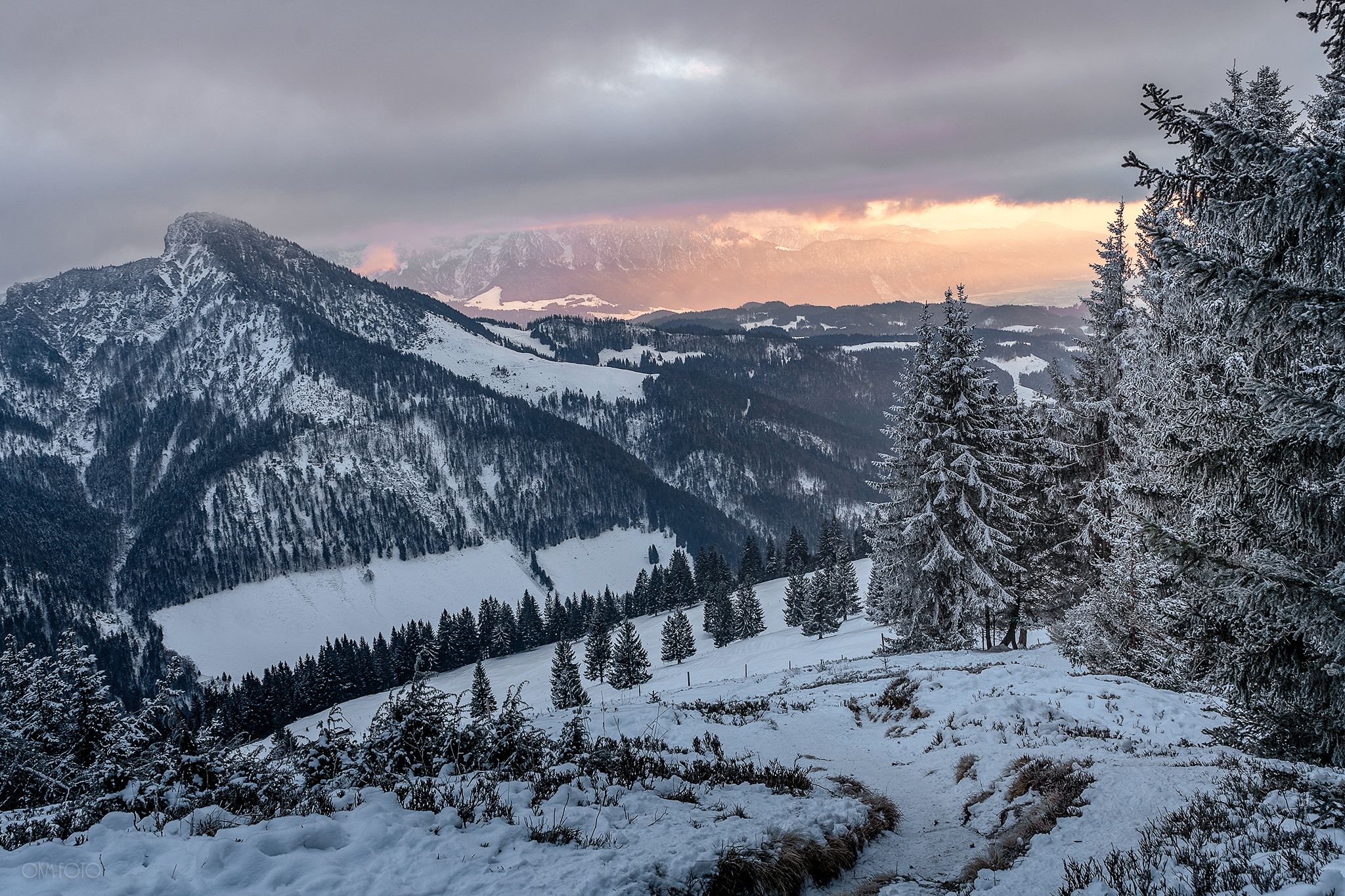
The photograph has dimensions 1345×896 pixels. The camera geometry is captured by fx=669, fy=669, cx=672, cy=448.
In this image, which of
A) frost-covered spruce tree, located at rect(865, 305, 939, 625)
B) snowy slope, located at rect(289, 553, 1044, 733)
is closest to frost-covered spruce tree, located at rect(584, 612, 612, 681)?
snowy slope, located at rect(289, 553, 1044, 733)

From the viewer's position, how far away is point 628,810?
Result: 23.5 feet

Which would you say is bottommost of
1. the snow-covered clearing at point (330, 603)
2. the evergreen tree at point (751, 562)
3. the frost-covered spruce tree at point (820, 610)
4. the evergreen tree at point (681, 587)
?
the snow-covered clearing at point (330, 603)

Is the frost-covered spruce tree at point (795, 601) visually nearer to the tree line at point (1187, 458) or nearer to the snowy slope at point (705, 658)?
the snowy slope at point (705, 658)

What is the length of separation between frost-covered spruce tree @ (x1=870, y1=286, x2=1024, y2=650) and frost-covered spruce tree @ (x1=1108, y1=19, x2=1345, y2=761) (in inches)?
619

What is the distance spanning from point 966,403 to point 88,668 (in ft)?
89.5

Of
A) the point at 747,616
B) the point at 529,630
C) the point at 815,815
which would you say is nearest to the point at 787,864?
the point at 815,815

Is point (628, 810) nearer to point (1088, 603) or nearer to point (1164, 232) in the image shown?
point (1164, 232)

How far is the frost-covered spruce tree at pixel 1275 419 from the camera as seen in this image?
20.8 ft

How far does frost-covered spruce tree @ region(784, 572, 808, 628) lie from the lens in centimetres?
7838

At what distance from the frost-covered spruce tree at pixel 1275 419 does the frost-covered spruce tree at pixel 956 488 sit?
15.7m

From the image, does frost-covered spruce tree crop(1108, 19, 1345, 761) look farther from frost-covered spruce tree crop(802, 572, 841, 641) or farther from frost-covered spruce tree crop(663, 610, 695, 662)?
frost-covered spruce tree crop(663, 610, 695, 662)

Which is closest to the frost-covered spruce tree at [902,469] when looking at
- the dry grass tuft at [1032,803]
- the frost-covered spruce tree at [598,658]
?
the dry grass tuft at [1032,803]

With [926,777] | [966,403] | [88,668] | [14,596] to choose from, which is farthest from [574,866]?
[14,596]

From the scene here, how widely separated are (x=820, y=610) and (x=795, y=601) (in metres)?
10.4
